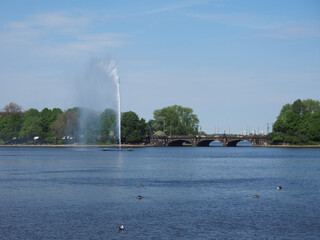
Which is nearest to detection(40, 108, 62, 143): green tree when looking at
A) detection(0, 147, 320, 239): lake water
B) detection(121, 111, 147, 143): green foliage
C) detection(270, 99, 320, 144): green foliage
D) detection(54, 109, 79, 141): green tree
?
detection(54, 109, 79, 141): green tree

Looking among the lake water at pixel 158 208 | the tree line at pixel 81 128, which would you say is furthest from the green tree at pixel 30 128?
the lake water at pixel 158 208

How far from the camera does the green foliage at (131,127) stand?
182 metres

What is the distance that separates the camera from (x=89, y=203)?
39.2 meters

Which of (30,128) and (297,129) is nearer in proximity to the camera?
(297,129)

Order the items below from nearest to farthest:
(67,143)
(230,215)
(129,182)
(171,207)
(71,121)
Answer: (230,215), (171,207), (129,182), (71,121), (67,143)

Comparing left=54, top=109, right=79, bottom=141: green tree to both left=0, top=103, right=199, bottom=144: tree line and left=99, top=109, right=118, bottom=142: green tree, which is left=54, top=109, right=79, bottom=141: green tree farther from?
left=99, top=109, right=118, bottom=142: green tree

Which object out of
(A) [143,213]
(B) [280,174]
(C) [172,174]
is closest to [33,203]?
(A) [143,213]

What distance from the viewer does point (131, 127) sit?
Answer: 183 m

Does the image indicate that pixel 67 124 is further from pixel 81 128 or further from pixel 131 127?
pixel 131 127

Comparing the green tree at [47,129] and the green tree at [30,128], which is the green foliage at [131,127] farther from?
the green tree at [30,128]

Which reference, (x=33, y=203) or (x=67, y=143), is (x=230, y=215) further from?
(x=67, y=143)

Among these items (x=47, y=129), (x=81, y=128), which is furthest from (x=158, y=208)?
(x=47, y=129)

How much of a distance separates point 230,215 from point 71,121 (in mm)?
142399

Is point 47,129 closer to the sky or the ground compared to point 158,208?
closer to the sky
